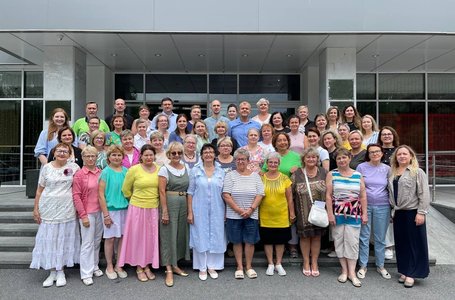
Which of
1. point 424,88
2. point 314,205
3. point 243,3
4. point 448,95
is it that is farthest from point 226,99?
point 314,205

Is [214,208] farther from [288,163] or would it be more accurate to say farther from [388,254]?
[388,254]

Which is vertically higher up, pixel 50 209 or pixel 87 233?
pixel 50 209

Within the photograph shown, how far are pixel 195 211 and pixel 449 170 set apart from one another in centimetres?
1014

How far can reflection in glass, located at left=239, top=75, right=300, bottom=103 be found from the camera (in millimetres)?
12398

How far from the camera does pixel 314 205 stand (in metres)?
4.96

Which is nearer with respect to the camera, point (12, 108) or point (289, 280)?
point (289, 280)

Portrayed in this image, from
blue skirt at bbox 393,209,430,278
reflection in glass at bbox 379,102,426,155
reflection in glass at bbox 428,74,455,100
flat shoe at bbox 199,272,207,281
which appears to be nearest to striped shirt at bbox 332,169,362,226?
blue skirt at bbox 393,209,430,278

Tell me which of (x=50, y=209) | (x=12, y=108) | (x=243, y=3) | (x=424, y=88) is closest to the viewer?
(x=50, y=209)

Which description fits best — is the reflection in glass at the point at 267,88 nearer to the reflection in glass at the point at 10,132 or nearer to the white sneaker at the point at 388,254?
the reflection in glass at the point at 10,132

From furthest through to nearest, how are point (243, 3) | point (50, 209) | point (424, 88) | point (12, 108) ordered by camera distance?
point (424, 88) < point (12, 108) < point (243, 3) < point (50, 209)

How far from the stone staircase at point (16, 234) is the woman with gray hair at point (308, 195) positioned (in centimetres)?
387

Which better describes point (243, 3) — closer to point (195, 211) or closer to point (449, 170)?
point (195, 211)

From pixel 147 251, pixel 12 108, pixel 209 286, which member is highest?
pixel 12 108

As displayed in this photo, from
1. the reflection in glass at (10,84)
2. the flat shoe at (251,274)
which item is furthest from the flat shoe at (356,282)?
the reflection in glass at (10,84)
